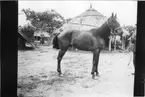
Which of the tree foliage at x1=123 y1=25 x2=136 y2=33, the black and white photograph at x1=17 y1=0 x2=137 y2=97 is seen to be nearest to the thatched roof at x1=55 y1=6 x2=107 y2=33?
the black and white photograph at x1=17 y1=0 x2=137 y2=97

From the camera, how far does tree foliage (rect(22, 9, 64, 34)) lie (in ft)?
3.56

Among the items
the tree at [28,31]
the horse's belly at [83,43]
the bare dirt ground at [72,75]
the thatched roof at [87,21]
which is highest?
the thatched roof at [87,21]

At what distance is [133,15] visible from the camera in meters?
1.03

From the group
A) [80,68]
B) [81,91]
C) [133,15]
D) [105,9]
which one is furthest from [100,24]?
[81,91]

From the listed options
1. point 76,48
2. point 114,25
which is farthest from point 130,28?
point 76,48

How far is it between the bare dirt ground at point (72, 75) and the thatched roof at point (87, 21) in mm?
200

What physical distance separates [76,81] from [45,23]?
1.59ft

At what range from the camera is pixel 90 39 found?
111 centimetres

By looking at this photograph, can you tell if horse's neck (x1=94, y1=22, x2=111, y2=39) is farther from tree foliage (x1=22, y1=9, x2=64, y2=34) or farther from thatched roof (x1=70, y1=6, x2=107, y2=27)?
tree foliage (x1=22, y1=9, x2=64, y2=34)

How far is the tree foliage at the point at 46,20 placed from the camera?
1.08 meters

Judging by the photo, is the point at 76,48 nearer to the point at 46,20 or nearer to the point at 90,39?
the point at 90,39

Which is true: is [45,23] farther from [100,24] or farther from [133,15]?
[133,15]

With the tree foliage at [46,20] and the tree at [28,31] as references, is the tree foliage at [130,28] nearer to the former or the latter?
the tree foliage at [46,20]

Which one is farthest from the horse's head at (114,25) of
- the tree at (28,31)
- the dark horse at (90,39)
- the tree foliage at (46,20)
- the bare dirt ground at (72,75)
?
the tree at (28,31)
